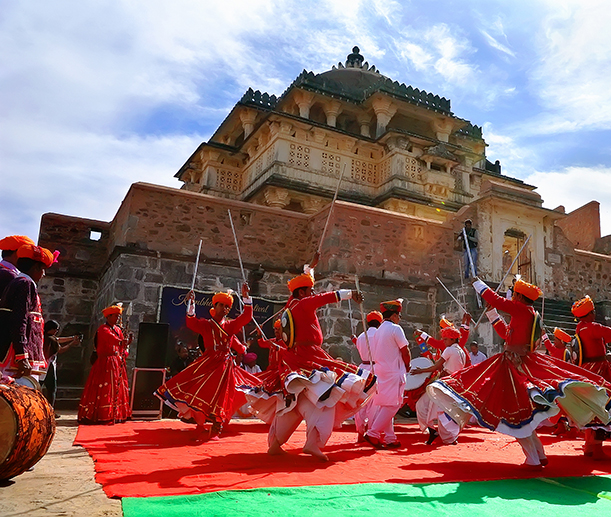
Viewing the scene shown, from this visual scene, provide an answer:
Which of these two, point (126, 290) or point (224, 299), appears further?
point (126, 290)

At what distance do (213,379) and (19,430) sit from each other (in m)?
3.43

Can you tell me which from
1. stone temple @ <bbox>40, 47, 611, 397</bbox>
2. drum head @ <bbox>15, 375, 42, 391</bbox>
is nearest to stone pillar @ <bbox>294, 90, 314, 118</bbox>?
stone temple @ <bbox>40, 47, 611, 397</bbox>

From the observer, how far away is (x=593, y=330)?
19.1 ft

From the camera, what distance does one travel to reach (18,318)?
147 inches

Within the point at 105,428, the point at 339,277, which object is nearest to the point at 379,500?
the point at 105,428

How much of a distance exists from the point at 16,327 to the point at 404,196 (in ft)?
55.0

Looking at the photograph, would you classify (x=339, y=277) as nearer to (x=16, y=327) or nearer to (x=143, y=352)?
(x=143, y=352)

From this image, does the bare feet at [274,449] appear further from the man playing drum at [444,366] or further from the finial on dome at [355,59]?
the finial on dome at [355,59]

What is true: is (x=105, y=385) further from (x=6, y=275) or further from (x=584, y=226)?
(x=584, y=226)

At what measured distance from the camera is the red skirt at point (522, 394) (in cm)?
426

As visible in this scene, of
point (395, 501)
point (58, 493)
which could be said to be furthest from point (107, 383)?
point (395, 501)

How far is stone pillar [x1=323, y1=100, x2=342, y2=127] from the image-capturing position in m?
21.7

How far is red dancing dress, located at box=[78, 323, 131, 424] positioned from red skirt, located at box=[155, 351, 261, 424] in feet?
5.71

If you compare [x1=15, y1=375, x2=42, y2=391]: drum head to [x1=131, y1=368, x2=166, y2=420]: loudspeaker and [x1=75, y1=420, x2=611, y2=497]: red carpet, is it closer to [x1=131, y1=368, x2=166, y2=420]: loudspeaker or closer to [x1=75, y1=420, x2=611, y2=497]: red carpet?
[x1=75, y1=420, x2=611, y2=497]: red carpet
